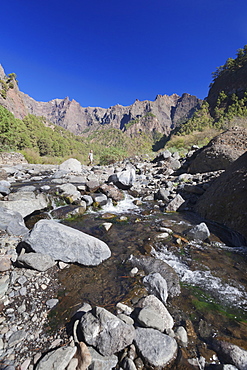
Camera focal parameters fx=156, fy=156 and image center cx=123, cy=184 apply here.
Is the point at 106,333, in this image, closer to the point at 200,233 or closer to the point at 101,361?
the point at 101,361

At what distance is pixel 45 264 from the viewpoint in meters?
2.58

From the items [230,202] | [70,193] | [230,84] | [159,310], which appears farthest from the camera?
[230,84]

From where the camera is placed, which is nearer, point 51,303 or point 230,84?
point 51,303

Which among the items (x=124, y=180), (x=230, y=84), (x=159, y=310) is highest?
(x=230, y=84)

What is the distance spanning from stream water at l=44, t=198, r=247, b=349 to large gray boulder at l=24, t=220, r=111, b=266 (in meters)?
0.18

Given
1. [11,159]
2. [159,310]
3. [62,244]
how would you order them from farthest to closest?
[11,159] → [62,244] → [159,310]

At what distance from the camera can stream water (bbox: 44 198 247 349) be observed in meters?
1.90

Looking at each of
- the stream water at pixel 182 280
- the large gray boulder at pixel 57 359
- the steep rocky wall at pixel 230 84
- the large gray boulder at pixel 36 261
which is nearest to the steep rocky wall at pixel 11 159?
the stream water at pixel 182 280

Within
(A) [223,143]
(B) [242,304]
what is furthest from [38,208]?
(A) [223,143]

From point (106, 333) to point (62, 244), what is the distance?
5.40ft

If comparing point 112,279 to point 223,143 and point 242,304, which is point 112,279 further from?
point 223,143

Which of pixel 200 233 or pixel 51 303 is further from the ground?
pixel 200 233

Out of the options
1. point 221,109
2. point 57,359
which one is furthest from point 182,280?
point 221,109

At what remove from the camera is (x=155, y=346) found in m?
1.49
